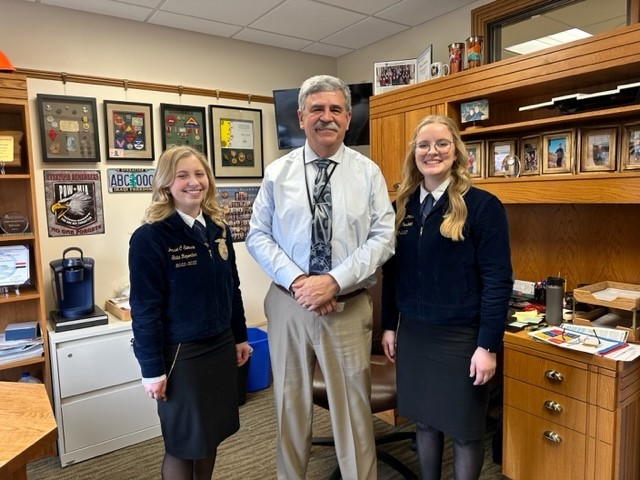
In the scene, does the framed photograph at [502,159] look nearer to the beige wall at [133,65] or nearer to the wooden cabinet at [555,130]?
the wooden cabinet at [555,130]

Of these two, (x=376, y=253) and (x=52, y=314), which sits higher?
(x=376, y=253)

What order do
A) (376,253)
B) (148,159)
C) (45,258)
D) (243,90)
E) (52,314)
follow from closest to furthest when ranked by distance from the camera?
(376,253) < (52,314) < (45,258) < (148,159) < (243,90)

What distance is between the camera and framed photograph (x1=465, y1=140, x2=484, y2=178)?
2.52 metres

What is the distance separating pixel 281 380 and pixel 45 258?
195cm

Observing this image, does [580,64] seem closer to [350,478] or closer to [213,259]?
[213,259]

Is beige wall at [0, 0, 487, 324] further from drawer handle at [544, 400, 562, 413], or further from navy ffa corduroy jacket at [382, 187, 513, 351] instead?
drawer handle at [544, 400, 562, 413]

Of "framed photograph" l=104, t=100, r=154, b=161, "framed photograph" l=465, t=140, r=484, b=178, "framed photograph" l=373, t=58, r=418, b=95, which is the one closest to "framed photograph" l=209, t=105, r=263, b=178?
"framed photograph" l=104, t=100, r=154, b=161

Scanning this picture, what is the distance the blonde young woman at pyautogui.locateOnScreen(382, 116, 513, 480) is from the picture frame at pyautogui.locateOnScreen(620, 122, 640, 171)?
2.70 feet

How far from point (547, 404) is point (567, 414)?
8 centimetres

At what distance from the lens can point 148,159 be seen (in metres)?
3.12

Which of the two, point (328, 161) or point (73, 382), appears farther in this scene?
point (73, 382)

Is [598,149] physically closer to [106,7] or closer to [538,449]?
[538,449]

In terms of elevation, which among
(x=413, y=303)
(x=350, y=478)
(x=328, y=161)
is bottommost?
(x=350, y=478)

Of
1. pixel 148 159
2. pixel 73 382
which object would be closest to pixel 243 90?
pixel 148 159
